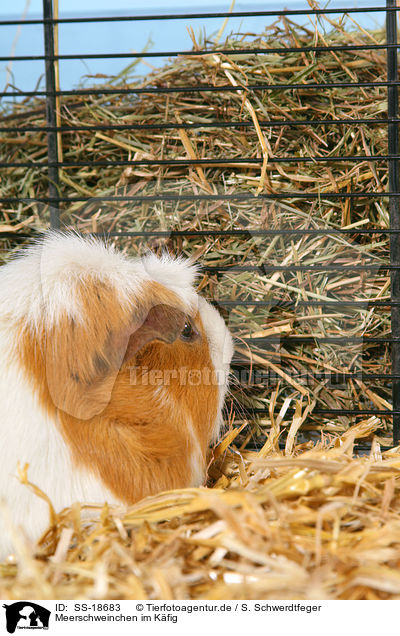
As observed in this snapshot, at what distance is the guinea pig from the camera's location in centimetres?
103

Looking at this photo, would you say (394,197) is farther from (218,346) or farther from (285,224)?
(218,346)

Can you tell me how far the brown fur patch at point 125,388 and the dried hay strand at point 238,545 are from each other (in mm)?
101

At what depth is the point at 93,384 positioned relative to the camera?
1.05 meters

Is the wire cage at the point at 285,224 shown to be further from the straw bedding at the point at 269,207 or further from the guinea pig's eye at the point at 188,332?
the guinea pig's eye at the point at 188,332

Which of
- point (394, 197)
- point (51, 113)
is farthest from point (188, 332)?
point (51, 113)

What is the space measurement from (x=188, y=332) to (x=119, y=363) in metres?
0.21

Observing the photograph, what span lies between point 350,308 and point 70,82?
110cm

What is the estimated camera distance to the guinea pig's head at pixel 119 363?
1.04 m

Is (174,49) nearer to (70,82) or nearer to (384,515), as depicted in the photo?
(70,82)

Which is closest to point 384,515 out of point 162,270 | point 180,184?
point 162,270
